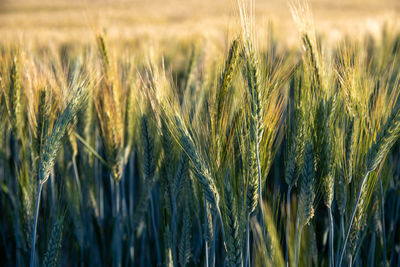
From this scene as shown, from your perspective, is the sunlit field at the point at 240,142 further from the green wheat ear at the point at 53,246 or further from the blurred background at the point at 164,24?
the blurred background at the point at 164,24

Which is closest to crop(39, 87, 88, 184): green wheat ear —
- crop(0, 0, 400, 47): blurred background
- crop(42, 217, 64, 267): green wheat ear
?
crop(42, 217, 64, 267): green wheat ear

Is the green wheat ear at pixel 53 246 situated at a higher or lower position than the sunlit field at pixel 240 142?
lower

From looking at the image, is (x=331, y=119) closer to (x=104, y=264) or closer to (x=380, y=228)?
(x=380, y=228)

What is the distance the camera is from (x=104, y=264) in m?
2.13

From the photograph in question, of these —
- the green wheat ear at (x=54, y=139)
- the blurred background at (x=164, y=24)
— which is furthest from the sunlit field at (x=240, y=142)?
the blurred background at (x=164, y=24)

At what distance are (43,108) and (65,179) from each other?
0.60 m

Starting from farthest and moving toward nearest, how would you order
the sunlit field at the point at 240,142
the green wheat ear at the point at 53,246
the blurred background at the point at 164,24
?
1. the blurred background at the point at 164,24
2. the green wheat ear at the point at 53,246
3. the sunlit field at the point at 240,142

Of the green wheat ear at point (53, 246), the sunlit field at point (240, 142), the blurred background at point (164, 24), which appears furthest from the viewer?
the blurred background at point (164, 24)

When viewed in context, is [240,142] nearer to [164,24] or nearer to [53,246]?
[53,246]

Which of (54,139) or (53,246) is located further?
(53,246)

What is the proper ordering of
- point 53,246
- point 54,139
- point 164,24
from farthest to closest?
point 164,24, point 53,246, point 54,139

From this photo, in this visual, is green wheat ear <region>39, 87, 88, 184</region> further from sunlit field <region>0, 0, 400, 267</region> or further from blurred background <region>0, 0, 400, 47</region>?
blurred background <region>0, 0, 400, 47</region>

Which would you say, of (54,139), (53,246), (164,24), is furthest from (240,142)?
(164,24)

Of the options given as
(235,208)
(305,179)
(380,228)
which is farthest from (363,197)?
(380,228)
